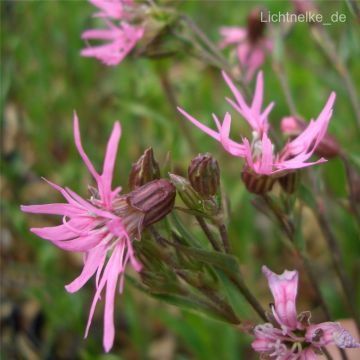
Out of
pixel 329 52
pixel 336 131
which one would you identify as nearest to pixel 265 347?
pixel 329 52

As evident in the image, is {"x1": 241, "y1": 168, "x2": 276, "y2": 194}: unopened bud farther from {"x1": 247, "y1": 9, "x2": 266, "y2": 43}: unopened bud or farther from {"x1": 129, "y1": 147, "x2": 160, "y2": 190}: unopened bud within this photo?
{"x1": 247, "y1": 9, "x2": 266, "y2": 43}: unopened bud

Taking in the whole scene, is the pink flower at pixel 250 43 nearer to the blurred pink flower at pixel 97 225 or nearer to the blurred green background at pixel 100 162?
the blurred green background at pixel 100 162

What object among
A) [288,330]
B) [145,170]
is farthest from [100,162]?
[288,330]

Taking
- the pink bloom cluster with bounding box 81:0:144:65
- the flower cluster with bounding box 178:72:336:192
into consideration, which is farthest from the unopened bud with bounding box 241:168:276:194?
the pink bloom cluster with bounding box 81:0:144:65

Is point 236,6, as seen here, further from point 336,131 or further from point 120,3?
point 120,3

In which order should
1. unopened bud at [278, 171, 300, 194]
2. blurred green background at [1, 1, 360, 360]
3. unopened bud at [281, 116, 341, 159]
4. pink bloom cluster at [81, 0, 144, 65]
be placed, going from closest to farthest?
unopened bud at [278, 171, 300, 194], unopened bud at [281, 116, 341, 159], pink bloom cluster at [81, 0, 144, 65], blurred green background at [1, 1, 360, 360]

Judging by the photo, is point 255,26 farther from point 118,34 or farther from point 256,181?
point 256,181
